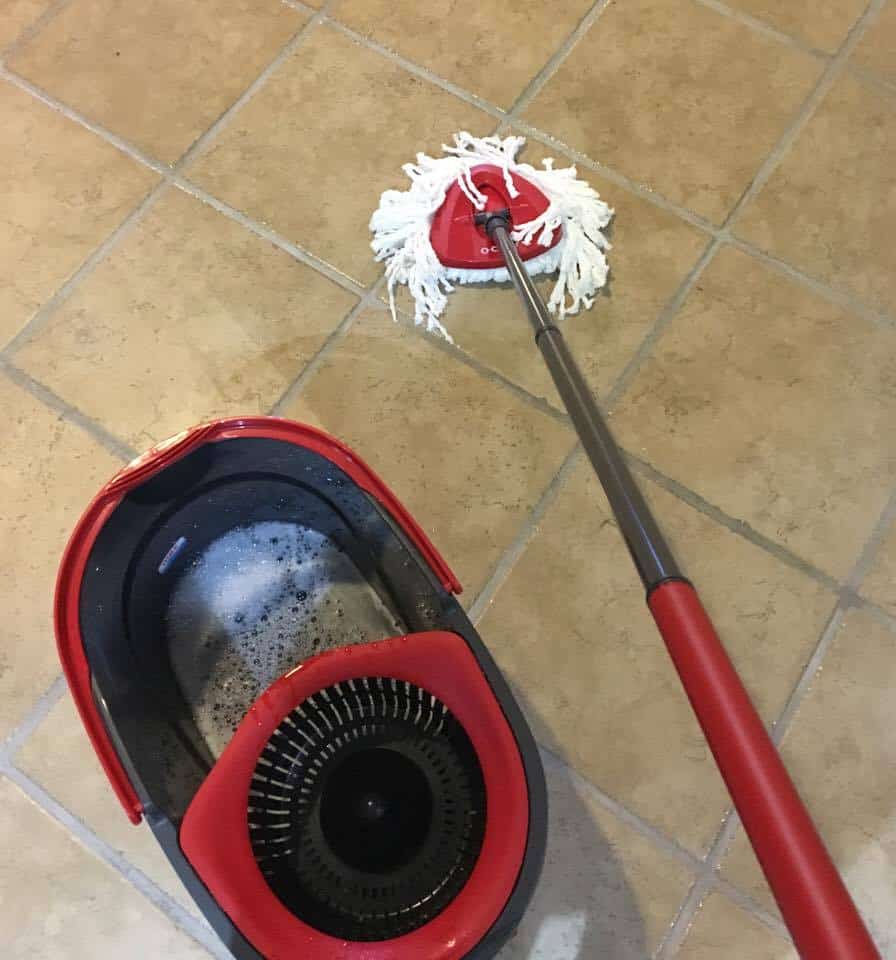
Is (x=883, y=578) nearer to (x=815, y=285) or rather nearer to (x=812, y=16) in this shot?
Answer: (x=815, y=285)

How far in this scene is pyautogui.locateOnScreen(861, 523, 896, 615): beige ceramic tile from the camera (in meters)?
0.78

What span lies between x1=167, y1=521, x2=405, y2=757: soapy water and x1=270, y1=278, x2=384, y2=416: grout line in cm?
11

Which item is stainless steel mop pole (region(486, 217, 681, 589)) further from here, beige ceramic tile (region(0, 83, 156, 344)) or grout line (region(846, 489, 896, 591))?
beige ceramic tile (region(0, 83, 156, 344))

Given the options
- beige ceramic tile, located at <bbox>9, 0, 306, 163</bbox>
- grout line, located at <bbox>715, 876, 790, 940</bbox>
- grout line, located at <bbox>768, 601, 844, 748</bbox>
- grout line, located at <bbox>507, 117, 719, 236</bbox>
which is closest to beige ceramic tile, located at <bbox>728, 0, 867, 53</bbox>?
grout line, located at <bbox>507, 117, 719, 236</bbox>

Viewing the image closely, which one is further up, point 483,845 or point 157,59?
point 157,59

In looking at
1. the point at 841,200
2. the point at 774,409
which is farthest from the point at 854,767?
the point at 841,200

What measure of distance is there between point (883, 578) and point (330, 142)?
25.4 inches

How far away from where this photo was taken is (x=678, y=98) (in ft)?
3.04

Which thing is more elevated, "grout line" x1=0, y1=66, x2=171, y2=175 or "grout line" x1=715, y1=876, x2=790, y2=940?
"grout line" x1=0, y1=66, x2=171, y2=175

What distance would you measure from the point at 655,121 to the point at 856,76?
0.22m

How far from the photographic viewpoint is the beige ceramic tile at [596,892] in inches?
27.2

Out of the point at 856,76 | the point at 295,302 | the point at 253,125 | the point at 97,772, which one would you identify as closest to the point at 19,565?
the point at 97,772

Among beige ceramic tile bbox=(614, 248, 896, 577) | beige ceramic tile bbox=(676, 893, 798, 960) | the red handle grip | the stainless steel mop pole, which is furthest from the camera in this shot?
beige ceramic tile bbox=(614, 248, 896, 577)

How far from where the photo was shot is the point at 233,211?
88 cm
